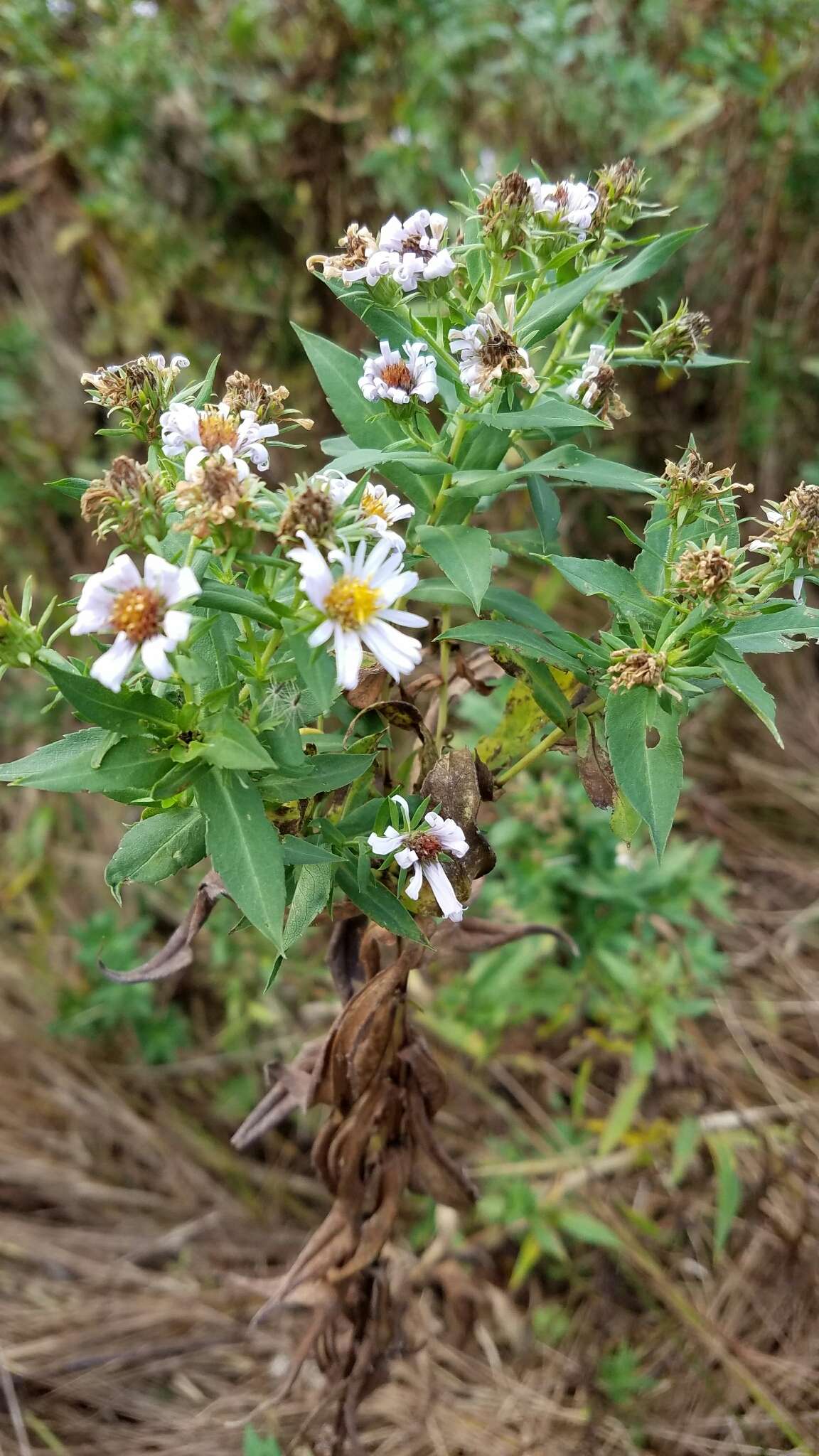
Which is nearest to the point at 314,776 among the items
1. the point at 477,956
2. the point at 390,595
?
the point at 390,595

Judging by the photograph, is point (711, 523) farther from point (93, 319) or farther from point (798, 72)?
point (93, 319)

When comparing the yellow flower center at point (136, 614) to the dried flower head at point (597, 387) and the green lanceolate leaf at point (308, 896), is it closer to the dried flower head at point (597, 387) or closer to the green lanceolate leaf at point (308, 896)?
the green lanceolate leaf at point (308, 896)

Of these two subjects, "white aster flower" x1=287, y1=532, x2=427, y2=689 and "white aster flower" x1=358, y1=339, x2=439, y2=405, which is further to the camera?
"white aster flower" x1=358, y1=339, x2=439, y2=405

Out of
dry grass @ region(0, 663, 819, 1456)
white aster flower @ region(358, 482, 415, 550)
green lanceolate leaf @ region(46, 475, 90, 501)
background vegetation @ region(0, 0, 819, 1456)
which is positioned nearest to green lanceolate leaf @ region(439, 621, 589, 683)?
white aster flower @ region(358, 482, 415, 550)

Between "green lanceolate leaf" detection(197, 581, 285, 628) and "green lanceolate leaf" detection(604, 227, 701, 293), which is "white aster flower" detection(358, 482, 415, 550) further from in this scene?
"green lanceolate leaf" detection(604, 227, 701, 293)

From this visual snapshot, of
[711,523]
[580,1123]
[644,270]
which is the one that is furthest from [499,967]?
[644,270]
